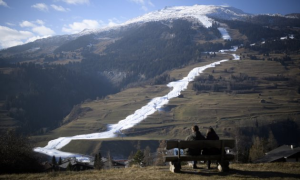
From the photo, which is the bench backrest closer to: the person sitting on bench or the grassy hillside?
the person sitting on bench

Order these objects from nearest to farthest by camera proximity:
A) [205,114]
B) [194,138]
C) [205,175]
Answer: [205,175] < [194,138] < [205,114]

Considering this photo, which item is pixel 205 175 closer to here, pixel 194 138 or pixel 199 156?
pixel 199 156

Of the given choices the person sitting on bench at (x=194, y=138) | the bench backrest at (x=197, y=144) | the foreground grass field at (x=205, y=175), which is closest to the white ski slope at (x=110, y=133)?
the foreground grass field at (x=205, y=175)

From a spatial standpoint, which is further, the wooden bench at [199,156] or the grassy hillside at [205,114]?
the grassy hillside at [205,114]

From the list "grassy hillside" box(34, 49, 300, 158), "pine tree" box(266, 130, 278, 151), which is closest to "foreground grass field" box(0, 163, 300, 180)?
"pine tree" box(266, 130, 278, 151)

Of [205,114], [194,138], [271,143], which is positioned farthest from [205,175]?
[205,114]

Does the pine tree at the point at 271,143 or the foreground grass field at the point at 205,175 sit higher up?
the foreground grass field at the point at 205,175

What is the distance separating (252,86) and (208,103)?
5501 cm

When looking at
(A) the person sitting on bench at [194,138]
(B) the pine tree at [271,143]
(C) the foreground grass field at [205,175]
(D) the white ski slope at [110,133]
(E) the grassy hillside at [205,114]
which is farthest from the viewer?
(E) the grassy hillside at [205,114]

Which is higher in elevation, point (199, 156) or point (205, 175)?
point (199, 156)

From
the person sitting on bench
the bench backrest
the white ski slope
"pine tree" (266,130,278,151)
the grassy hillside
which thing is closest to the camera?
the bench backrest

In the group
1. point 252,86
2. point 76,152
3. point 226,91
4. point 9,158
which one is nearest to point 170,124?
point 76,152

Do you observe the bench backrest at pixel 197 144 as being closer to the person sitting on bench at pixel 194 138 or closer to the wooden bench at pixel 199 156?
the wooden bench at pixel 199 156

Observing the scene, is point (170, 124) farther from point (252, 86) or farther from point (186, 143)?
point (186, 143)
